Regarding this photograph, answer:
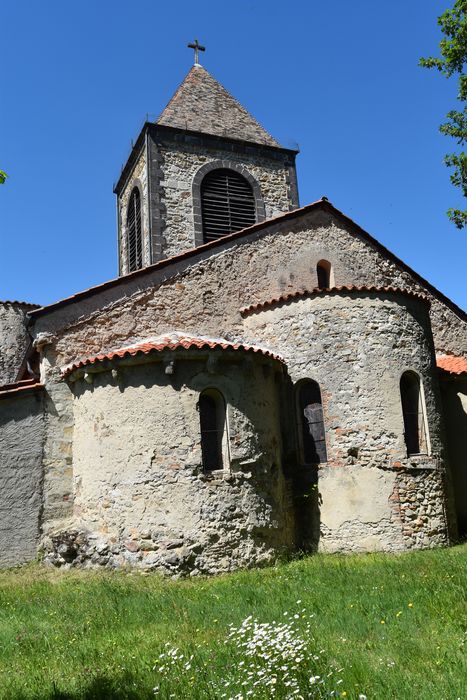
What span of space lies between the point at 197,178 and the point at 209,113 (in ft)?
11.5

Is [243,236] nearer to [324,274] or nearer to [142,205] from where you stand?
[324,274]

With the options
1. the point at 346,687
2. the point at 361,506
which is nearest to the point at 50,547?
the point at 361,506

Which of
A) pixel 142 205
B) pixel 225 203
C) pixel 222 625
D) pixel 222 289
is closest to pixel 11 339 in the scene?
pixel 142 205

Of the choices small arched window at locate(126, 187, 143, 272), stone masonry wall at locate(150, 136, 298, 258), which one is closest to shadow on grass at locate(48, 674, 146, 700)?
stone masonry wall at locate(150, 136, 298, 258)

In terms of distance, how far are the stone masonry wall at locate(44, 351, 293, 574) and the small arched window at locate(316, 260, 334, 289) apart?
4.54 m

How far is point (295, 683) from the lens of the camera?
4617 millimetres

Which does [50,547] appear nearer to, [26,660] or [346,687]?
[26,660]

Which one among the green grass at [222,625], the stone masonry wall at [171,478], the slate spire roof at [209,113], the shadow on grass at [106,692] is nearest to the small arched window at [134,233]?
the slate spire roof at [209,113]

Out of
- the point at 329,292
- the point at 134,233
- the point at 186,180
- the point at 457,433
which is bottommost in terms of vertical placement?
the point at 457,433

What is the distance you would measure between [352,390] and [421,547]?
3117 mm

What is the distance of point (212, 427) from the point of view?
10602mm

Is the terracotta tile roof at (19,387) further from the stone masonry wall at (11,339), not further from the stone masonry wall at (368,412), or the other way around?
the stone masonry wall at (11,339)

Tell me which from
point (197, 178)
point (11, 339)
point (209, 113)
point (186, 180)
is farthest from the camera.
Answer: point (209, 113)

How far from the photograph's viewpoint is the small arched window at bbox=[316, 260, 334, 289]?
577 inches
